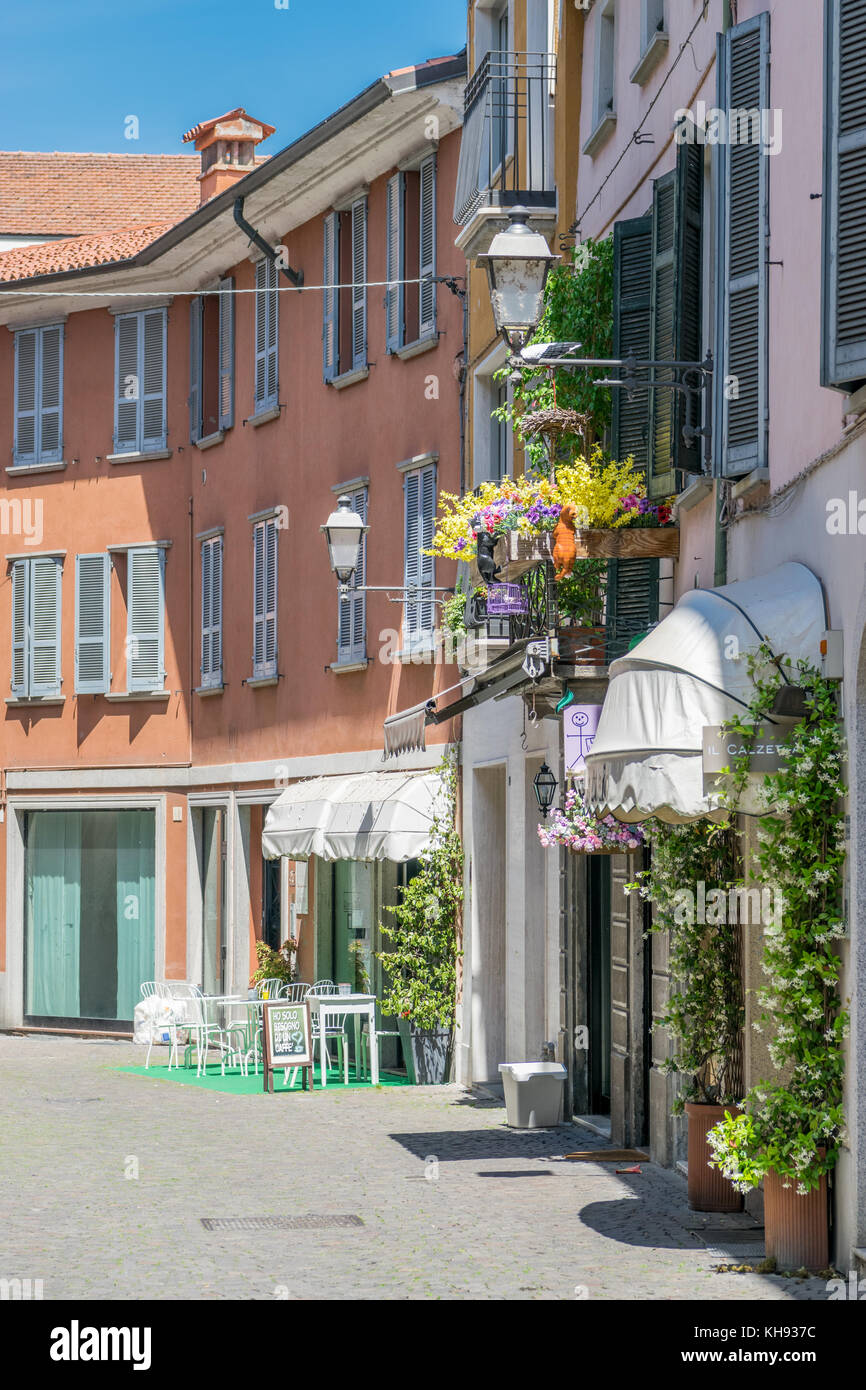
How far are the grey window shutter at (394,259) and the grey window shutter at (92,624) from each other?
689cm

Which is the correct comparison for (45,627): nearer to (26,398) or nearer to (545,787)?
(26,398)

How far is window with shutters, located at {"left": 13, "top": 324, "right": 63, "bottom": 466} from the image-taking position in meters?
27.1

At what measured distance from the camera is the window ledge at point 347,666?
21266 millimetres

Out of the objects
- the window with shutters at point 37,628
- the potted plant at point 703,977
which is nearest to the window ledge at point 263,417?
the window with shutters at point 37,628

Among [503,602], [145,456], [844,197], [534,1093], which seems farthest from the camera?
[145,456]

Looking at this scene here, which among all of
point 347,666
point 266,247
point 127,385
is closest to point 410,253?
point 266,247

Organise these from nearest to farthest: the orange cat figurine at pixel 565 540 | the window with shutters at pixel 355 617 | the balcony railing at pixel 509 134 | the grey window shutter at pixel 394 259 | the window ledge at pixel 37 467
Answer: the orange cat figurine at pixel 565 540 < the balcony railing at pixel 509 134 < the grey window shutter at pixel 394 259 < the window with shutters at pixel 355 617 < the window ledge at pixel 37 467

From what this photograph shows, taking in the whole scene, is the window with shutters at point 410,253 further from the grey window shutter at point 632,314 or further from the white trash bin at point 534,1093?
the white trash bin at point 534,1093

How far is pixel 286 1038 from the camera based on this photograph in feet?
61.1

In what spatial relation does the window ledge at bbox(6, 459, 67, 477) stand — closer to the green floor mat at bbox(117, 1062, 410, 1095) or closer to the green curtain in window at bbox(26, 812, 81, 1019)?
the green curtain in window at bbox(26, 812, 81, 1019)

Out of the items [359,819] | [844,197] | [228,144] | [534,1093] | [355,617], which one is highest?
[228,144]

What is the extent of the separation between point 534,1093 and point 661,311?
614 cm

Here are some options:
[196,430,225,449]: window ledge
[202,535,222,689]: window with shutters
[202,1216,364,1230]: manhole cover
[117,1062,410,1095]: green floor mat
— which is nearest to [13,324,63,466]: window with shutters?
[196,430,225,449]: window ledge

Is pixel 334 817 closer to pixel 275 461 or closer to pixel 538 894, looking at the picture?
pixel 538 894
